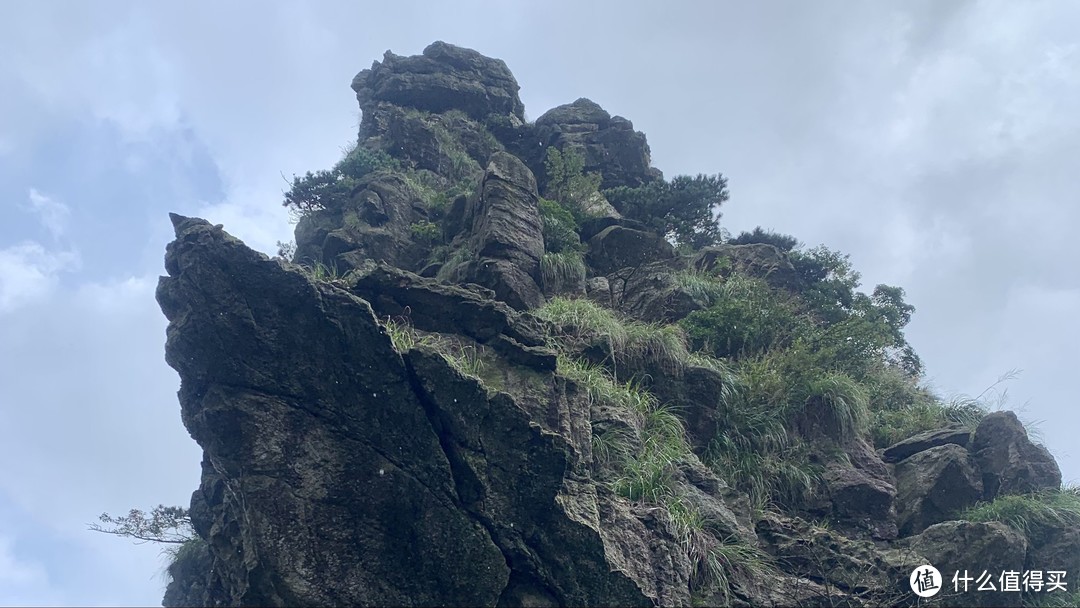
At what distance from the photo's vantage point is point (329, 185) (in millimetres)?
18438

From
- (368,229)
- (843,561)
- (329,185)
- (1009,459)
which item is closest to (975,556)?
(843,561)

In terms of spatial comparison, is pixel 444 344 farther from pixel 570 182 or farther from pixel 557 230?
pixel 570 182

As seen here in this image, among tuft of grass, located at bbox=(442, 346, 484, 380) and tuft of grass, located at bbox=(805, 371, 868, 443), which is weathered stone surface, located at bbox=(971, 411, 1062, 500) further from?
tuft of grass, located at bbox=(442, 346, 484, 380)

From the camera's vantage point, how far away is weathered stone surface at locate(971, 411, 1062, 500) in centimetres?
1138

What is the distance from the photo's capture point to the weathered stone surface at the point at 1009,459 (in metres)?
11.4

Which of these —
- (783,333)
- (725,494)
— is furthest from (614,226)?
(725,494)

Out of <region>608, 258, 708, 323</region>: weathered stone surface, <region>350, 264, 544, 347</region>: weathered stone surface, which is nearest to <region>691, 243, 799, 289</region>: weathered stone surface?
<region>608, 258, 708, 323</region>: weathered stone surface

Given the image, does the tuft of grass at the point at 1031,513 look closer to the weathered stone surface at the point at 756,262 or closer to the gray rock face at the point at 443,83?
the weathered stone surface at the point at 756,262

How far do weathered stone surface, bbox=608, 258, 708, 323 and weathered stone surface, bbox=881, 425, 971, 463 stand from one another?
4.07 metres

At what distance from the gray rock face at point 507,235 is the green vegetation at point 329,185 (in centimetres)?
365

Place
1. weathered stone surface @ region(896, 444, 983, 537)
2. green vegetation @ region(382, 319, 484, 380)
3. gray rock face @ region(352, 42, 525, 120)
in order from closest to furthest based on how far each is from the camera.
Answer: green vegetation @ region(382, 319, 484, 380), weathered stone surface @ region(896, 444, 983, 537), gray rock face @ region(352, 42, 525, 120)

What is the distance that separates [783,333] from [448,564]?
330 inches

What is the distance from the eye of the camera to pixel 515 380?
9.54 metres

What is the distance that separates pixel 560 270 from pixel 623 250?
2334mm
